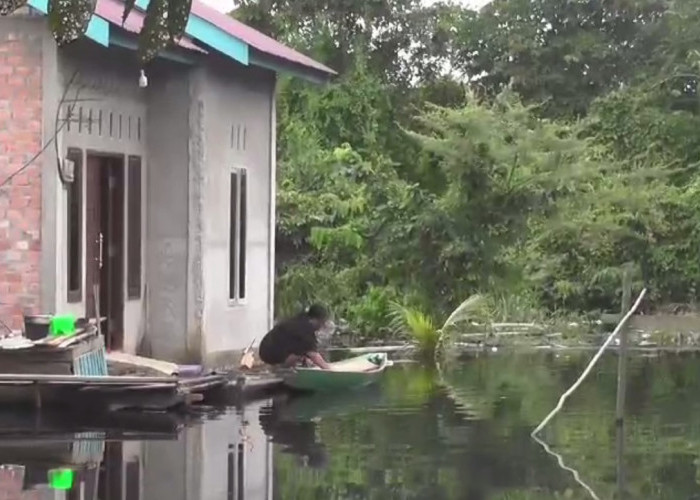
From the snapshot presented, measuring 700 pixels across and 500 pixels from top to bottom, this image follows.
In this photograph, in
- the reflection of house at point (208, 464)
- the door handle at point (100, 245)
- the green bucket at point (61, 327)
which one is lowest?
the reflection of house at point (208, 464)

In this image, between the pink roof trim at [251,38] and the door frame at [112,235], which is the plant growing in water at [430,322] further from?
the door frame at [112,235]

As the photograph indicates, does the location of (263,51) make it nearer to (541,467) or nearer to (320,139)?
(541,467)

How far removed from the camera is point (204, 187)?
17062 mm

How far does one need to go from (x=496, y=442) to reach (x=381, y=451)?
1.17 meters

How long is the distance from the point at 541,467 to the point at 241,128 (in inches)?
332

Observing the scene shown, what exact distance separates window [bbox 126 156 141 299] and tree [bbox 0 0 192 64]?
14.6 meters

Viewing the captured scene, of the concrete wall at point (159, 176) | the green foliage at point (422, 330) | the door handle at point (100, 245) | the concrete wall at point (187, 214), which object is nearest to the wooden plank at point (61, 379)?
the concrete wall at point (159, 176)

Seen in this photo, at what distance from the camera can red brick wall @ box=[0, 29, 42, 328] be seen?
47.8 feet

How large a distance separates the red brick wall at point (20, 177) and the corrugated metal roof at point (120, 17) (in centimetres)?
165

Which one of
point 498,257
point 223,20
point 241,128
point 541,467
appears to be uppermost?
point 223,20

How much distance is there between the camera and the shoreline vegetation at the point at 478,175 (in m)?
24.4

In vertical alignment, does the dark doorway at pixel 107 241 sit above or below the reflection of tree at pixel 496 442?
above

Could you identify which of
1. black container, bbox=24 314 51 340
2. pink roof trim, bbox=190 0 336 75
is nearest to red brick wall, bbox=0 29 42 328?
black container, bbox=24 314 51 340

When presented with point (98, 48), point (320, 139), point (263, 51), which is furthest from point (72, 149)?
point (320, 139)
